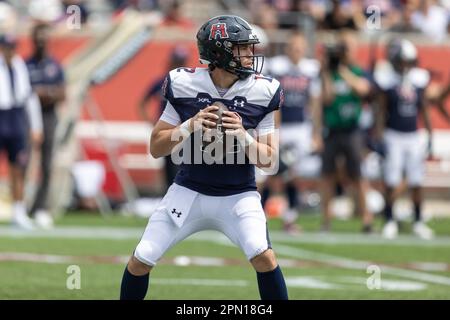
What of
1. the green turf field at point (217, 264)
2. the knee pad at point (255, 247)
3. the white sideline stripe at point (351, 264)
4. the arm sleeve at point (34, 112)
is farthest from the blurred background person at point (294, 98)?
the knee pad at point (255, 247)

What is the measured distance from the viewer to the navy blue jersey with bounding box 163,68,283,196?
6250 mm

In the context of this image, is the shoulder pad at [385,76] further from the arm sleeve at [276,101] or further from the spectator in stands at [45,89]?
the arm sleeve at [276,101]

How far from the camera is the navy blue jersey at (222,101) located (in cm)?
625

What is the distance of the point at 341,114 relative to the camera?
42.3 ft

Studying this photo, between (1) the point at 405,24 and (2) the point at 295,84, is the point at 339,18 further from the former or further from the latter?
(2) the point at 295,84

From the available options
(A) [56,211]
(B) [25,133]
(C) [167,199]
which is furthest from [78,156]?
(C) [167,199]

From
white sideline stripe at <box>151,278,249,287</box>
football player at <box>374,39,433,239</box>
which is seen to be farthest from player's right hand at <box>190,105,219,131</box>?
football player at <box>374,39,433,239</box>

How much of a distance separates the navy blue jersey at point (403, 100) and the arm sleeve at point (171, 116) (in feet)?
22.7

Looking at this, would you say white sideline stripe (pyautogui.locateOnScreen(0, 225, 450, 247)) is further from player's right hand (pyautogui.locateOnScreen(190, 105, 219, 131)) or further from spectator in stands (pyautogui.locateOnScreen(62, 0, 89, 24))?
player's right hand (pyautogui.locateOnScreen(190, 105, 219, 131))

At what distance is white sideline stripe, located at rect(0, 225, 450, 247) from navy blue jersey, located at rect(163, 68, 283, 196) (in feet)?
18.4

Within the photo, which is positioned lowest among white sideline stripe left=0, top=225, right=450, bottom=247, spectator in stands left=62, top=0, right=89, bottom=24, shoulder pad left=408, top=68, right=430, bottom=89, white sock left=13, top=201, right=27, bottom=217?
white sideline stripe left=0, top=225, right=450, bottom=247

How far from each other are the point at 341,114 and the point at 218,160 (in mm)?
6789

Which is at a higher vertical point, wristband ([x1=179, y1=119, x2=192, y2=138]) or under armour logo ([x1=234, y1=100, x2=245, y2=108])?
under armour logo ([x1=234, y1=100, x2=245, y2=108])

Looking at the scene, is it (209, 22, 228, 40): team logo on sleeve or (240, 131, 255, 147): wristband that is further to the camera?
(209, 22, 228, 40): team logo on sleeve
